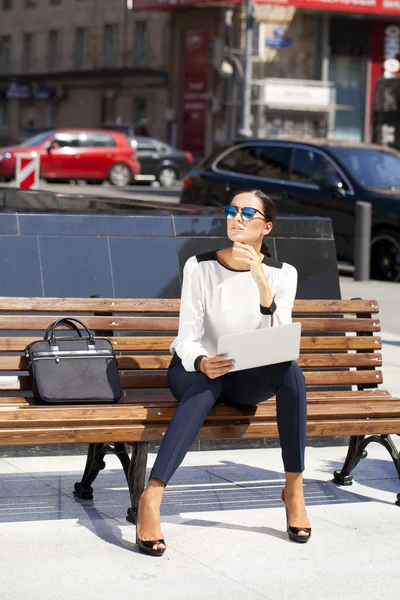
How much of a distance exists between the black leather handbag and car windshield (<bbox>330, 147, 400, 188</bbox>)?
10.8 meters

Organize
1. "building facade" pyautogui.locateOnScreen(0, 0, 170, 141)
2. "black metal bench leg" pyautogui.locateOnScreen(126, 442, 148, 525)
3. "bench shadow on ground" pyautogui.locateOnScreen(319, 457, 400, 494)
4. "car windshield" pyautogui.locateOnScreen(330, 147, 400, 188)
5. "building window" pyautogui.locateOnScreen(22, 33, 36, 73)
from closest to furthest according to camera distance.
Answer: "black metal bench leg" pyautogui.locateOnScreen(126, 442, 148, 525) → "bench shadow on ground" pyautogui.locateOnScreen(319, 457, 400, 494) → "car windshield" pyautogui.locateOnScreen(330, 147, 400, 188) → "building facade" pyautogui.locateOnScreen(0, 0, 170, 141) → "building window" pyautogui.locateOnScreen(22, 33, 36, 73)

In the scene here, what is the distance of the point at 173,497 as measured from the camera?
18.6 ft

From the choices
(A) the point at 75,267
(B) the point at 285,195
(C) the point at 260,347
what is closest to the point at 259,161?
(B) the point at 285,195

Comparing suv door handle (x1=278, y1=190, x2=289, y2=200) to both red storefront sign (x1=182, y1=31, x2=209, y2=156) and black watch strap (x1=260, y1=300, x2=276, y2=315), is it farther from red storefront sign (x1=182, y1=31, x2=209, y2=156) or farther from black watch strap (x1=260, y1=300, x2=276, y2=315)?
red storefront sign (x1=182, y1=31, x2=209, y2=156)

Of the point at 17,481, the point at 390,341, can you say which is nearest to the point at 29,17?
the point at 390,341

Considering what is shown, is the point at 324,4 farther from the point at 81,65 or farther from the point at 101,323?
the point at 101,323

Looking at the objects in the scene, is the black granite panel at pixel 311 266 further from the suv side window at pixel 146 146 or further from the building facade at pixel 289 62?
the building facade at pixel 289 62

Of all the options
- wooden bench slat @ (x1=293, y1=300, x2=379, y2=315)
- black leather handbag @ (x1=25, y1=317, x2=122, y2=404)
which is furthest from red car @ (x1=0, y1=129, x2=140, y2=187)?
black leather handbag @ (x1=25, y1=317, x2=122, y2=404)

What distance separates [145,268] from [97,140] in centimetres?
2993

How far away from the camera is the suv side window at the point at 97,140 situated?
118ft

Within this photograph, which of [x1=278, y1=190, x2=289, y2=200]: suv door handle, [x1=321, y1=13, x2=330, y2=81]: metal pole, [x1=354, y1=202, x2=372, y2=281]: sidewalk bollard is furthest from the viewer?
[x1=321, y1=13, x2=330, y2=81]: metal pole

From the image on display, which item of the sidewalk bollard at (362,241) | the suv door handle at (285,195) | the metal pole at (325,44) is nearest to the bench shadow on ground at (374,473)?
the sidewalk bollard at (362,241)

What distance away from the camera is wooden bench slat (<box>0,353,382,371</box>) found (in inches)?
217

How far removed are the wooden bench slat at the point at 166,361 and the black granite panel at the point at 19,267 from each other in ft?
3.30
